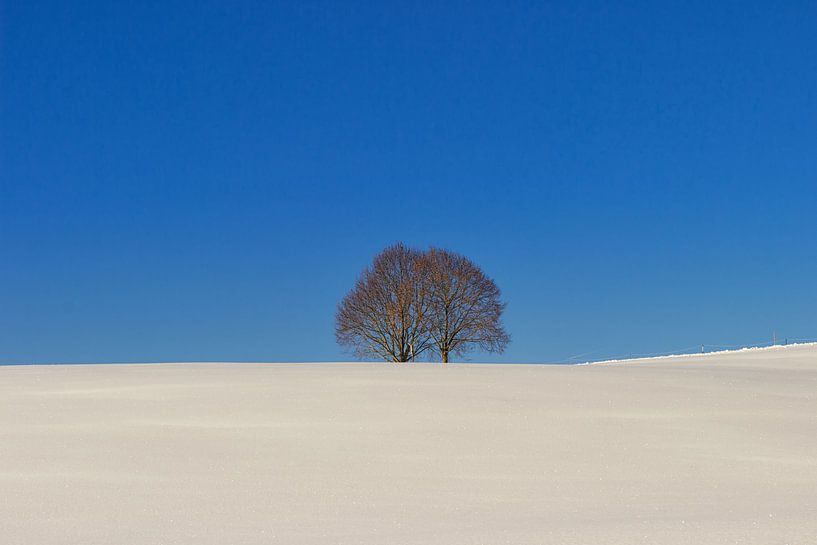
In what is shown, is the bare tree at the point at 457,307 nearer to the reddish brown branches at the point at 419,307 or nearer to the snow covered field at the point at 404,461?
the reddish brown branches at the point at 419,307

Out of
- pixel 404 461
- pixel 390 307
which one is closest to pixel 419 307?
pixel 390 307

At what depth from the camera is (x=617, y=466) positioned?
8602mm

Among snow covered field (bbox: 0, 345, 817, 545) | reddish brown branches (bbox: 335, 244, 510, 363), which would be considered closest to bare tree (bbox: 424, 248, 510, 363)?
reddish brown branches (bbox: 335, 244, 510, 363)

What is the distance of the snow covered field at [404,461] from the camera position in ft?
19.7

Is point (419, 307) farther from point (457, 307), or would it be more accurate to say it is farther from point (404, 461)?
point (404, 461)

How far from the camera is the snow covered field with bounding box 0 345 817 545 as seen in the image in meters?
6.01

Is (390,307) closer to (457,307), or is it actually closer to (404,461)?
(457,307)

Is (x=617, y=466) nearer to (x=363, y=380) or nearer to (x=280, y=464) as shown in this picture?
(x=280, y=464)

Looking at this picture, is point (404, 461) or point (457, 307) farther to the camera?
point (457, 307)

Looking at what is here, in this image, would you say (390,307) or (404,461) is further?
(390,307)

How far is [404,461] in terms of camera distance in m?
8.69

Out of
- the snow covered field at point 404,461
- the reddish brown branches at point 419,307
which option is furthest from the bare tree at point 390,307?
the snow covered field at point 404,461

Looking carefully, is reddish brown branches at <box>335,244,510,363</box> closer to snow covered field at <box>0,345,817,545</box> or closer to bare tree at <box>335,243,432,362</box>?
bare tree at <box>335,243,432,362</box>

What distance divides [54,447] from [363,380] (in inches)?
255
